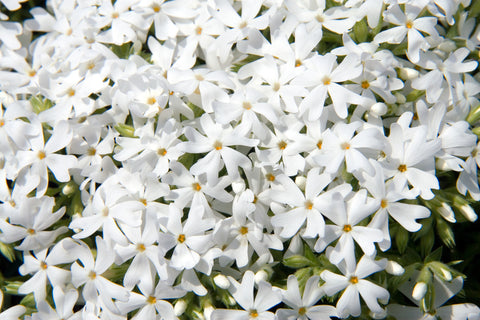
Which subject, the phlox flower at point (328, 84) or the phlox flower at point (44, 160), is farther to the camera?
the phlox flower at point (44, 160)

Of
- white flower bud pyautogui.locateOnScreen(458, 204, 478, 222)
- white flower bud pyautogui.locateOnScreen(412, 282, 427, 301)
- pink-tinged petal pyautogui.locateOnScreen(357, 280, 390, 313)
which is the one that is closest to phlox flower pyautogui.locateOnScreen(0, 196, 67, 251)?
pink-tinged petal pyautogui.locateOnScreen(357, 280, 390, 313)

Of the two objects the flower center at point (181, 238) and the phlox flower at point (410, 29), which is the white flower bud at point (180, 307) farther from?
the phlox flower at point (410, 29)

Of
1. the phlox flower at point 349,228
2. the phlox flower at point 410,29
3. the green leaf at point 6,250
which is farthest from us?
the green leaf at point 6,250

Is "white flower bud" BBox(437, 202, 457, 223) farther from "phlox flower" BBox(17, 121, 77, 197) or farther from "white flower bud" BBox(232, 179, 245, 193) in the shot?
"phlox flower" BBox(17, 121, 77, 197)

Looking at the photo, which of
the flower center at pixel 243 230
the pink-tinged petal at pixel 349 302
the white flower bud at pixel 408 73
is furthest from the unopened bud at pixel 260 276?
the white flower bud at pixel 408 73

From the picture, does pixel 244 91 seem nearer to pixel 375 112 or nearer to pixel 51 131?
pixel 375 112

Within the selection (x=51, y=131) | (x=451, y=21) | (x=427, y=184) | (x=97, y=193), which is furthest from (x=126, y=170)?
(x=451, y=21)

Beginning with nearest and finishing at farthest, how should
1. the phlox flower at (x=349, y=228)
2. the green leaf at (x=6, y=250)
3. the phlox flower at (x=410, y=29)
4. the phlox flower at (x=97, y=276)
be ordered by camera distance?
the phlox flower at (x=349, y=228), the phlox flower at (x=97, y=276), the phlox flower at (x=410, y=29), the green leaf at (x=6, y=250)
